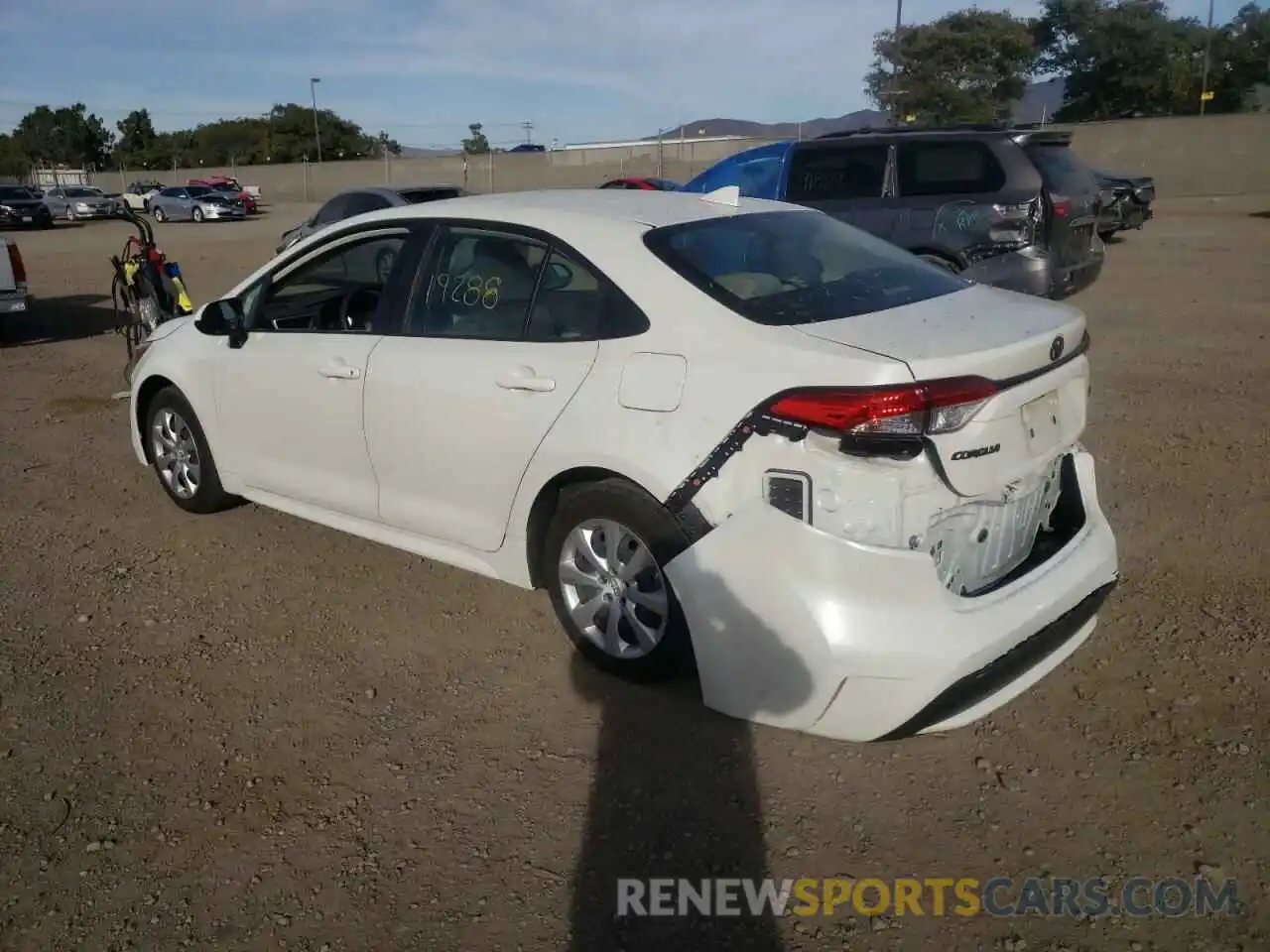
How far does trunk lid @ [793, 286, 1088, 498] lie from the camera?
3027 mm

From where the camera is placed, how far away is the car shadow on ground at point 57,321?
39.4 ft

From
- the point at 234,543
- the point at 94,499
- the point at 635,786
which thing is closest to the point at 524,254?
the point at 635,786

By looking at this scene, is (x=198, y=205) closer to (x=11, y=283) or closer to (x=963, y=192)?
(x=11, y=283)

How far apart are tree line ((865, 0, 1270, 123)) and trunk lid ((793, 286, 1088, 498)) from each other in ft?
169

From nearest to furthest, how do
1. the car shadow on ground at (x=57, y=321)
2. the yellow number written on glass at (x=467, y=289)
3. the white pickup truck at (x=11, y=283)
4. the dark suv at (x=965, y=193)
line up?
the yellow number written on glass at (x=467, y=289)
the dark suv at (x=965, y=193)
the white pickup truck at (x=11, y=283)
the car shadow on ground at (x=57, y=321)

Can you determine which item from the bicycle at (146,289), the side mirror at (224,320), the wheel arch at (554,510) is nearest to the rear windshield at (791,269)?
the wheel arch at (554,510)

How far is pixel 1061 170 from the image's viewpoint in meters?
9.34

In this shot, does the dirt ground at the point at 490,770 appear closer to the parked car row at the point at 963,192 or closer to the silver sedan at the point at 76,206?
the parked car row at the point at 963,192

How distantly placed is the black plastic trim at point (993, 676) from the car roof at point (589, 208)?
183 centimetres

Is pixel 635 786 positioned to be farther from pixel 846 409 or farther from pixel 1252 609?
pixel 1252 609

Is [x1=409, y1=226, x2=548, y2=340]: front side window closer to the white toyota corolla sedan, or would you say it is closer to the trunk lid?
the white toyota corolla sedan

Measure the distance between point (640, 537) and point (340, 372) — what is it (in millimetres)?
1655

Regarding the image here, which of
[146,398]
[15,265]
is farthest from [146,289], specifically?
[146,398]

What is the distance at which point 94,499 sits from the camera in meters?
6.06
